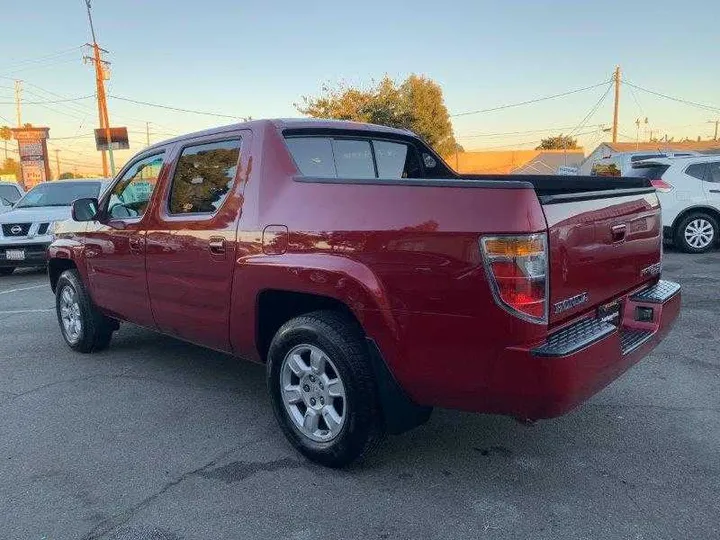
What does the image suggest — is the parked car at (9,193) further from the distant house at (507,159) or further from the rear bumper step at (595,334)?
the distant house at (507,159)

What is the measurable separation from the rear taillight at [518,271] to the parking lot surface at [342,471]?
99 centimetres

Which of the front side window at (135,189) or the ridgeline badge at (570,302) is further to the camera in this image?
the front side window at (135,189)

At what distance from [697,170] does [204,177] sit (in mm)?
9766

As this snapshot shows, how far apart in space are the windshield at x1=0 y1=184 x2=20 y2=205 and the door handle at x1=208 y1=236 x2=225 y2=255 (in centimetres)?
1219

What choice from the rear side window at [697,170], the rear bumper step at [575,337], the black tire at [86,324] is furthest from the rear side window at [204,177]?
the rear side window at [697,170]

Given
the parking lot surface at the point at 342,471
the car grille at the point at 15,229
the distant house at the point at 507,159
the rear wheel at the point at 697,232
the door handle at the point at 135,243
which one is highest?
the distant house at the point at 507,159

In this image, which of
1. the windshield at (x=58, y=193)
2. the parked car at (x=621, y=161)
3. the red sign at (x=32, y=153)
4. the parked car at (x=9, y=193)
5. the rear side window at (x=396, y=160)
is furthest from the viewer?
the red sign at (x=32, y=153)

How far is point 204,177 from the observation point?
3.91m

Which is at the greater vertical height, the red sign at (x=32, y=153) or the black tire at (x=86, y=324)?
the red sign at (x=32, y=153)

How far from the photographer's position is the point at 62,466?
3316 millimetres

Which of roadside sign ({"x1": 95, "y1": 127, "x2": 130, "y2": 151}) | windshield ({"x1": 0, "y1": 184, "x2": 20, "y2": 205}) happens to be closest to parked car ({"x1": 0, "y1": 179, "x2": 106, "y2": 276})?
windshield ({"x1": 0, "y1": 184, "x2": 20, "y2": 205})

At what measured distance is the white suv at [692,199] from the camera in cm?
1044

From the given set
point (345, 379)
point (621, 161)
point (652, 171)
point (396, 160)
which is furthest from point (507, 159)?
point (345, 379)

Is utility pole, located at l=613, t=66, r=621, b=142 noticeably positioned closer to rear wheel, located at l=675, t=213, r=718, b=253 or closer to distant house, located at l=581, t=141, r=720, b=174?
distant house, located at l=581, t=141, r=720, b=174
